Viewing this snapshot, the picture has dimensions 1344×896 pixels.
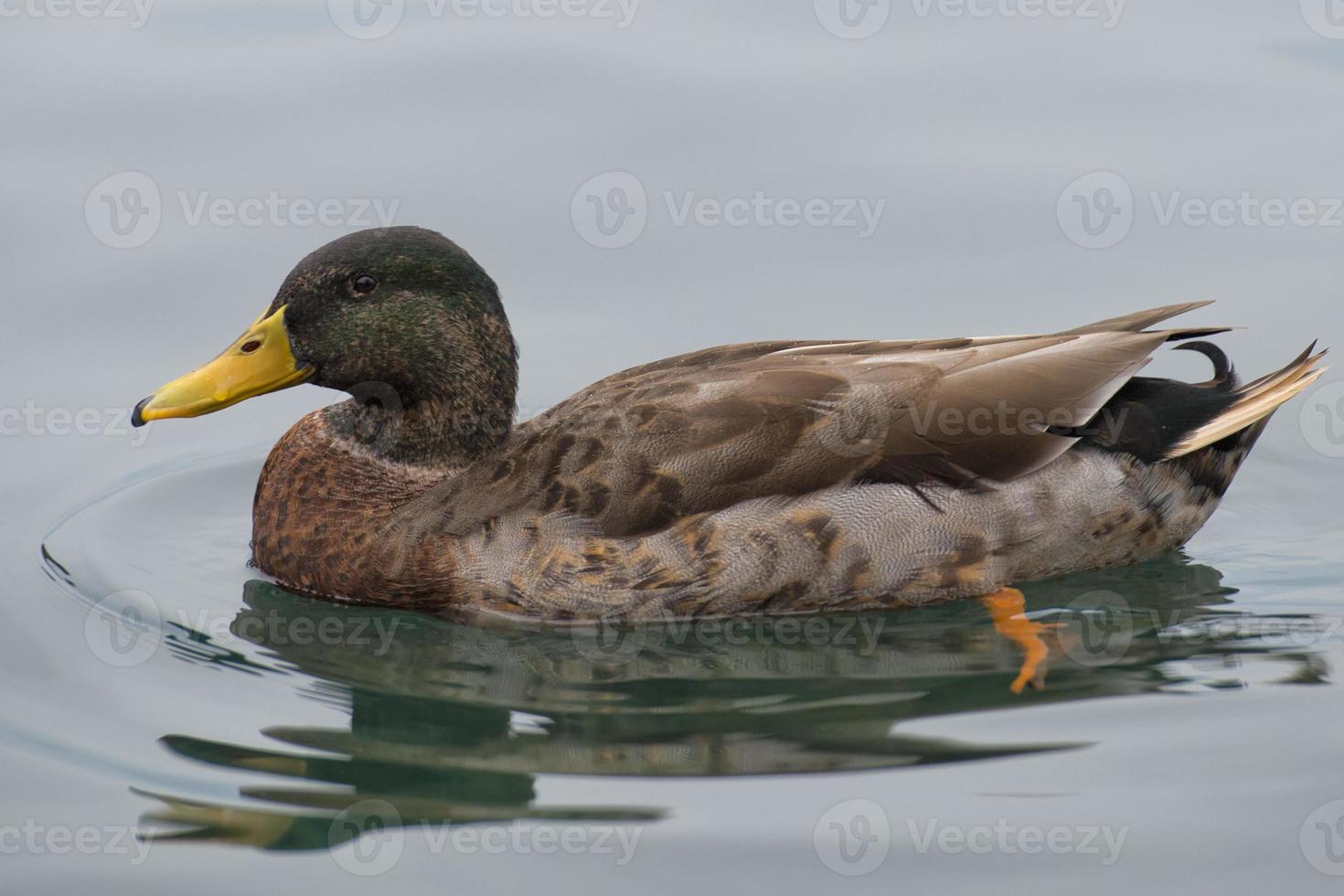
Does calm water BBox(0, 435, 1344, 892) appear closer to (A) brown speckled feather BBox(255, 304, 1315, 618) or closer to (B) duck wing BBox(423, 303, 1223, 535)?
(A) brown speckled feather BBox(255, 304, 1315, 618)

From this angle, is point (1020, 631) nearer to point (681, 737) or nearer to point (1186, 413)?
point (1186, 413)

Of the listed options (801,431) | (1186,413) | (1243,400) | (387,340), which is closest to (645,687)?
(801,431)

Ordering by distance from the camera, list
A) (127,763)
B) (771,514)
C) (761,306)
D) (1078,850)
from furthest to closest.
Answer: (761,306)
(771,514)
(127,763)
(1078,850)

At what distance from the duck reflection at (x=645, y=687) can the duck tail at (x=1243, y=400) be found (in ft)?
1.92

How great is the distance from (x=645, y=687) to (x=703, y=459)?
875 mm

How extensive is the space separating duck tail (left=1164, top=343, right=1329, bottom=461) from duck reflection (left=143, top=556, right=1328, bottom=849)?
585 mm

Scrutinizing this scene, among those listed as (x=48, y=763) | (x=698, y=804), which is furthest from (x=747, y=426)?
(x=48, y=763)

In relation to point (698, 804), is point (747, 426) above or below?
above

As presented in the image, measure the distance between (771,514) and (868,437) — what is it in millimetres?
461

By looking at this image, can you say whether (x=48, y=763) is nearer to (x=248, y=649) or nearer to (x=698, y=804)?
(x=248, y=649)

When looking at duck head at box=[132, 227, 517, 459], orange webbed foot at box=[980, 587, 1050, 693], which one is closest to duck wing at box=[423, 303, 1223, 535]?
duck head at box=[132, 227, 517, 459]

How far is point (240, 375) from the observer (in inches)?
284

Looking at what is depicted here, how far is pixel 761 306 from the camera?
9.49 metres

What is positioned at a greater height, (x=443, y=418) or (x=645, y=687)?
(x=443, y=418)
